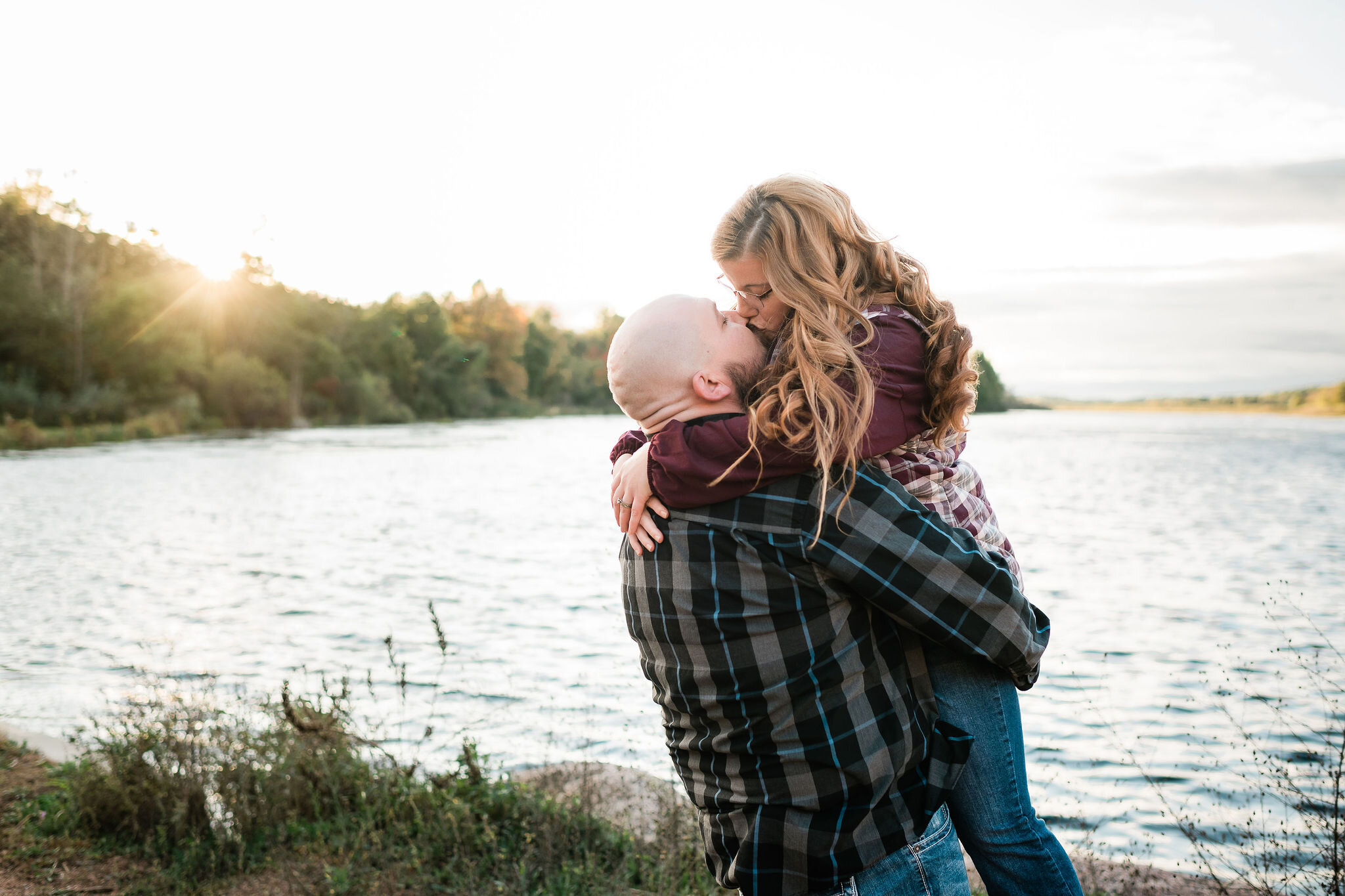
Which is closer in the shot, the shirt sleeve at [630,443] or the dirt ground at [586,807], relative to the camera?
the shirt sleeve at [630,443]

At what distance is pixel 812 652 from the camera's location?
5.37ft

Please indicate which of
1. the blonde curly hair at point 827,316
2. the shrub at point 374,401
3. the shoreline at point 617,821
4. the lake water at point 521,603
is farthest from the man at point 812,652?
the shrub at point 374,401

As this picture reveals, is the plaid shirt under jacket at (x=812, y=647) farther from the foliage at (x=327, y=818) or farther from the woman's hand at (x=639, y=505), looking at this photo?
the foliage at (x=327, y=818)

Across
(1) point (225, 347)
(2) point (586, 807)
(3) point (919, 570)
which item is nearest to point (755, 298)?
(3) point (919, 570)

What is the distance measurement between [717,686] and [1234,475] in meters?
37.3

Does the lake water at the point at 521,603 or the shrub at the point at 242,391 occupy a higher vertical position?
the shrub at the point at 242,391

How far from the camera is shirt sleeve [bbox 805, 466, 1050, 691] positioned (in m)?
1.62

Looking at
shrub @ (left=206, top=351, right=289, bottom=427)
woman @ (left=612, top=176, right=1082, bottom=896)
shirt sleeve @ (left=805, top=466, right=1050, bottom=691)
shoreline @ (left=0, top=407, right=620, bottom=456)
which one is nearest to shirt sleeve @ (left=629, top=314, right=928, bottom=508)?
woman @ (left=612, top=176, right=1082, bottom=896)

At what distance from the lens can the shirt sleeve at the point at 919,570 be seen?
162 centimetres

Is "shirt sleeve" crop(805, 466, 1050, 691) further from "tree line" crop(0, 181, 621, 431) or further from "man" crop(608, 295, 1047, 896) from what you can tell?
"tree line" crop(0, 181, 621, 431)

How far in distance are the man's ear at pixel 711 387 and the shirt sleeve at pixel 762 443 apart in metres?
0.08

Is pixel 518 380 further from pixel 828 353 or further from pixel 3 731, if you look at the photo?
pixel 828 353

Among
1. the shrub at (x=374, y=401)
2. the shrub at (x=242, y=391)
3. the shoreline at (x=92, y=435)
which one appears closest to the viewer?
the shoreline at (x=92, y=435)

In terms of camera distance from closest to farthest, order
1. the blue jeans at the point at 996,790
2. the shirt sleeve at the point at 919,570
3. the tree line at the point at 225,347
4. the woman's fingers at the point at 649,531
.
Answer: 1. the shirt sleeve at the point at 919,570
2. the woman's fingers at the point at 649,531
3. the blue jeans at the point at 996,790
4. the tree line at the point at 225,347
